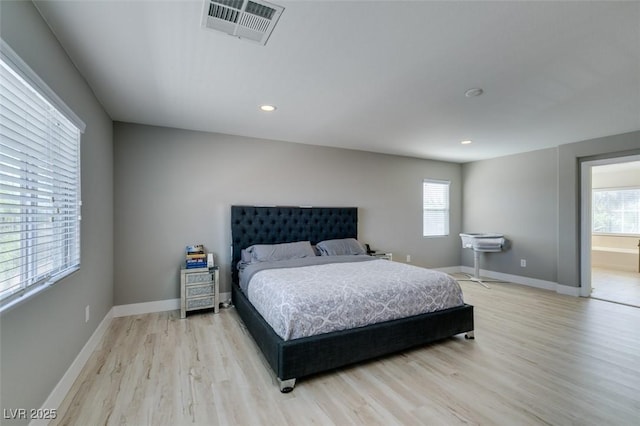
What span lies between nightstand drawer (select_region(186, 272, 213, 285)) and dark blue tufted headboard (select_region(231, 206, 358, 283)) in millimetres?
374

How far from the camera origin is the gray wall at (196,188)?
142 inches

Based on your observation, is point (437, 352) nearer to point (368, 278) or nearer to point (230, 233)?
point (368, 278)

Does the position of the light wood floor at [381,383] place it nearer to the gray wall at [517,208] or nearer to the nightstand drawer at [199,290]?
the nightstand drawer at [199,290]

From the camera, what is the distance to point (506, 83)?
98.4 inches

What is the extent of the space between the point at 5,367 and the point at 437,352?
294 cm

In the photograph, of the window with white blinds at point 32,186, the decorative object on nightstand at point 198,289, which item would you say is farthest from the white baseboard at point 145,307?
the window with white blinds at point 32,186

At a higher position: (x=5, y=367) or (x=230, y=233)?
(x=230, y=233)

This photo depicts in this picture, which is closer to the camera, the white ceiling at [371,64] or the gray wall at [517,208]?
the white ceiling at [371,64]

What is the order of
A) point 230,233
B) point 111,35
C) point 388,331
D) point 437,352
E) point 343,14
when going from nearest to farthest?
point 343,14, point 111,35, point 388,331, point 437,352, point 230,233

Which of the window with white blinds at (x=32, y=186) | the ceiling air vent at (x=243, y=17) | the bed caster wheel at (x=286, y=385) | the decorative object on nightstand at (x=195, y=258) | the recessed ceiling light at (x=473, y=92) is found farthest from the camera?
the decorative object on nightstand at (x=195, y=258)

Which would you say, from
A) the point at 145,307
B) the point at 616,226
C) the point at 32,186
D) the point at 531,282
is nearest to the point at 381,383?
the point at 32,186

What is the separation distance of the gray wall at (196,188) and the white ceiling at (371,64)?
0.37 m

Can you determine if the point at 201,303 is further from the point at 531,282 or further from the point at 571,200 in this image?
the point at 571,200

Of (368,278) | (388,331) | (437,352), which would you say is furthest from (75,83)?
(437,352)
